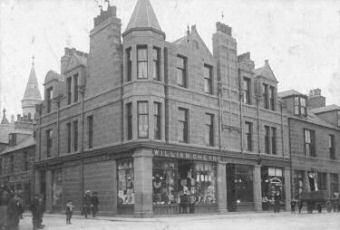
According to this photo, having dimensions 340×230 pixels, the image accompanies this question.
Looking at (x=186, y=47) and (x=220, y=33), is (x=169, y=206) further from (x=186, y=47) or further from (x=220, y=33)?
(x=220, y=33)

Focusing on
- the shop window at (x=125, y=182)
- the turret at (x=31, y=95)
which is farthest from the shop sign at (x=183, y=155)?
the turret at (x=31, y=95)

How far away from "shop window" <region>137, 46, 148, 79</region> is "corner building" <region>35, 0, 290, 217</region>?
0.20ft

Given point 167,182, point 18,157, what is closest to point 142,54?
point 167,182

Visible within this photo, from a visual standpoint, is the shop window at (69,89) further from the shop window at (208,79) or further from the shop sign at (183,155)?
the shop sign at (183,155)

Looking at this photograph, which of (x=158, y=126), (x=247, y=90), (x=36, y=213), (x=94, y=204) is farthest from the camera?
(x=247, y=90)

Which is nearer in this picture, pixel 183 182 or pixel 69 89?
pixel 183 182

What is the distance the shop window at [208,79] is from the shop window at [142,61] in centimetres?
561

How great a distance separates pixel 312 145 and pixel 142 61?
65.9ft

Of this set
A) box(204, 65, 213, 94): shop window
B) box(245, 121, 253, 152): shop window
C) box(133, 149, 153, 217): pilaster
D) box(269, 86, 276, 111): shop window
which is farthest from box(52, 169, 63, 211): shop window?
box(269, 86, 276, 111): shop window

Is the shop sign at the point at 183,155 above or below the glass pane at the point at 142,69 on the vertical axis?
below

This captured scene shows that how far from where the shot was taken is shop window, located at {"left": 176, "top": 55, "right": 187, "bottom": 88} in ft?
104

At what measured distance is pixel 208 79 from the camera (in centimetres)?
3394

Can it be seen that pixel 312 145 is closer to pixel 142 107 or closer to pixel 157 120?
pixel 157 120

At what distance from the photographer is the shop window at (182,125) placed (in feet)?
101
